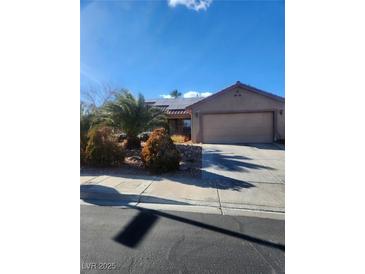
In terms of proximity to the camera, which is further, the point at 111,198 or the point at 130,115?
the point at 130,115

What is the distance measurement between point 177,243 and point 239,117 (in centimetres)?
1379

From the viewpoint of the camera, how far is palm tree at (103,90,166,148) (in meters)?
11.4

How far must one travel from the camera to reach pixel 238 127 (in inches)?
628

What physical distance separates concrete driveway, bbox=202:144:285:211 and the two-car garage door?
18.3ft

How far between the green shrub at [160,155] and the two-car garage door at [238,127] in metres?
8.56

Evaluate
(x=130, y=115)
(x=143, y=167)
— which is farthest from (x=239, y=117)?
(x=143, y=167)

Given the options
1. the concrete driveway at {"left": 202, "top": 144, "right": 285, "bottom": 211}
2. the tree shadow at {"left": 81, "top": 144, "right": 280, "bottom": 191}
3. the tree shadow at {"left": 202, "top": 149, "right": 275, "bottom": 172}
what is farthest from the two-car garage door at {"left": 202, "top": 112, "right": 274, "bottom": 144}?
the tree shadow at {"left": 81, "top": 144, "right": 280, "bottom": 191}

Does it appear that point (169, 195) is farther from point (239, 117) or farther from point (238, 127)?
point (239, 117)
